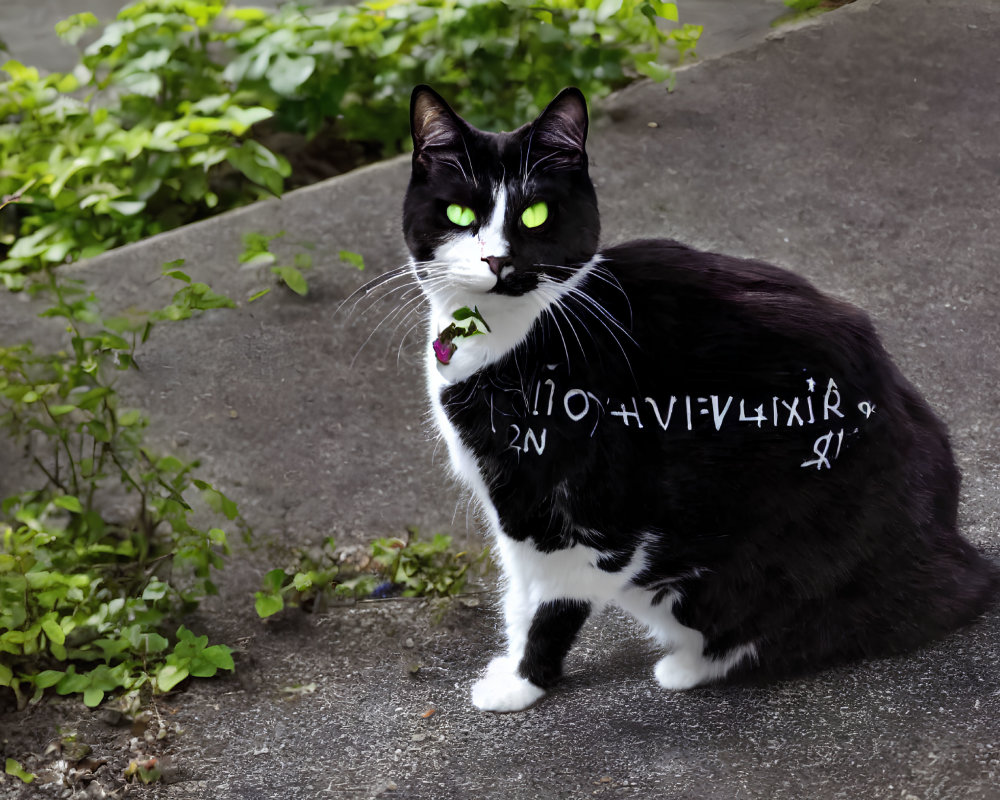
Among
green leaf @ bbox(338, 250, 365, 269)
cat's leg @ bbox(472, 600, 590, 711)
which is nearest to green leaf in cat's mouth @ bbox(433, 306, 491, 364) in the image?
cat's leg @ bbox(472, 600, 590, 711)

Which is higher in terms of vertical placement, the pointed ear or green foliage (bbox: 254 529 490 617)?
the pointed ear

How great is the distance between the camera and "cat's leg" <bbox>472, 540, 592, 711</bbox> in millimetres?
1687

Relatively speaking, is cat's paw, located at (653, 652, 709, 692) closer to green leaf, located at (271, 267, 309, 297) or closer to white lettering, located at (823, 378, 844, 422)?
white lettering, located at (823, 378, 844, 422)

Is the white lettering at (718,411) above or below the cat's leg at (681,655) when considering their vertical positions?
above

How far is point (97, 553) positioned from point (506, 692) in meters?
1.01

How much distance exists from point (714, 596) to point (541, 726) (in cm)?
35

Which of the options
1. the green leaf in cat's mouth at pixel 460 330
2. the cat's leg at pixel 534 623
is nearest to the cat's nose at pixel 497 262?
the green leaf in cat's mouth at pixel 460 330

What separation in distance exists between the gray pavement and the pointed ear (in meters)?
0.68

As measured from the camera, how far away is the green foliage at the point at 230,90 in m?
2.59

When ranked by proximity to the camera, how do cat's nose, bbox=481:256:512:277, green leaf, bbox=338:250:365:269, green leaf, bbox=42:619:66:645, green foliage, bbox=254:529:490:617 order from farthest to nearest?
green leaf, bbox=338:250:365:269
green foliage, bbox=254:529:490:617
green leaf, bbox=42:619:66:645
cat's nose, bbox=481:256:512:277

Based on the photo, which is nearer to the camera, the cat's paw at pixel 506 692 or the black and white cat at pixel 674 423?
the black and white cat at pixel 674 423

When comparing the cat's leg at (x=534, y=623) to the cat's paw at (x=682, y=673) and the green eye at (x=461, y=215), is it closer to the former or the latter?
the cat's paw at (x=682, y=673)

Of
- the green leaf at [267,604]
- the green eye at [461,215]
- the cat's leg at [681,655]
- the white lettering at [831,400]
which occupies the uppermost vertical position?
the green eye at [461,215]

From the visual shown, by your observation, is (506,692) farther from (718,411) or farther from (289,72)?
(289,72)
